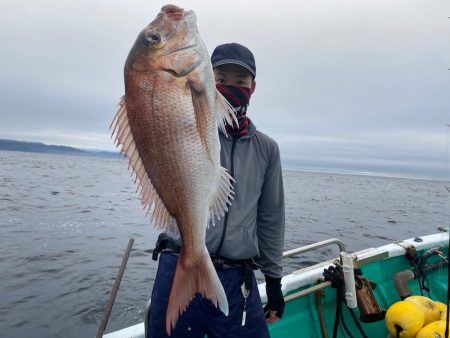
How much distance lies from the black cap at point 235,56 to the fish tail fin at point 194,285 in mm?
1285

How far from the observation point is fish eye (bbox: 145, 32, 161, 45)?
1566 millimetres

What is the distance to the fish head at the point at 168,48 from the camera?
1557 millimetres

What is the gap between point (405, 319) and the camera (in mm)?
3617

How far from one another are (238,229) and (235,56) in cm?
120

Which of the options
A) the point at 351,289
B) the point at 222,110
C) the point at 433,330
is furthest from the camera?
the point at 351,289

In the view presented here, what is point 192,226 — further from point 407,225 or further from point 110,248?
point 407,225

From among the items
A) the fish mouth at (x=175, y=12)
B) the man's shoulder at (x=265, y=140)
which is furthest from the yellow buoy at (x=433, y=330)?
the fish mouth at (x=175, y=12)

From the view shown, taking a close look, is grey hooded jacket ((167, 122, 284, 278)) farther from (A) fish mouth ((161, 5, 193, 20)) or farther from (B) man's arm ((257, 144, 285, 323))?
(A) fish mouth ((161, 5, 193, 20))

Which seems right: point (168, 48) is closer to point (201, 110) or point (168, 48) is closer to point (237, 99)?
point (201, 110)

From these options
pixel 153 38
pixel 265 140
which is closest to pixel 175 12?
pixel 153 38

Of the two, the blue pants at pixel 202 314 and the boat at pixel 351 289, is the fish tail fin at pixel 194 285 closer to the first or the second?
the blue pants at pixel 202 314

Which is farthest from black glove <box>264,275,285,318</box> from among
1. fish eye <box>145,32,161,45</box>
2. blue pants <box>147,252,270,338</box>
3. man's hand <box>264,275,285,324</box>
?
fish eye <box>145,32,161,45</box>

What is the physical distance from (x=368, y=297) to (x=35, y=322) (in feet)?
21.9

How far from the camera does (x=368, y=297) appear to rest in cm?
413
